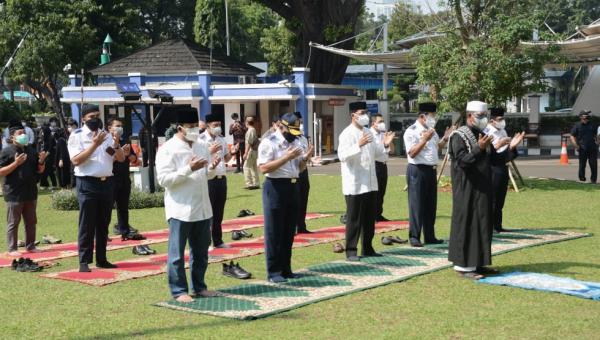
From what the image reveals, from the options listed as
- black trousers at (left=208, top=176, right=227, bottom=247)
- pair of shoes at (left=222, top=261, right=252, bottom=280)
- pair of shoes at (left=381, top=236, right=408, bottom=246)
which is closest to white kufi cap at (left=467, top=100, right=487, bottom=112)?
pair of shoes at (left=381, top=236, right=408, bottom=246)

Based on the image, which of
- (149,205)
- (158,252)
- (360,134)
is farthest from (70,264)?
(149,205)

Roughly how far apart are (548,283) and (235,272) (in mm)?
3600

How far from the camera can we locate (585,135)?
2109cm

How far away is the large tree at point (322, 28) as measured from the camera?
116 ft

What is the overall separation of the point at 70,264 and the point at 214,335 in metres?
4.62

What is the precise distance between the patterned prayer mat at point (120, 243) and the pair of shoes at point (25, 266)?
15.2 inches

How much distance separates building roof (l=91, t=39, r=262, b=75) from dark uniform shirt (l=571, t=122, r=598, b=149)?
18.7 m

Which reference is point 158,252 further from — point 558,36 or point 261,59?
point 261,59

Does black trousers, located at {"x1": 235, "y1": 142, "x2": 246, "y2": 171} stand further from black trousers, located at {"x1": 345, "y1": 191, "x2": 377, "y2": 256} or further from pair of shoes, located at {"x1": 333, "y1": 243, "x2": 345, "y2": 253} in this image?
black trousers, located at {"x1": 345, "y1": 191, "x2": 377, "y2": 256}

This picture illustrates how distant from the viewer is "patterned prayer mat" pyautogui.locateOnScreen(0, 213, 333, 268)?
11.8m

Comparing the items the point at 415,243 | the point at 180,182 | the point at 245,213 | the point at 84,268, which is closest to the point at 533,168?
the point at 245,213

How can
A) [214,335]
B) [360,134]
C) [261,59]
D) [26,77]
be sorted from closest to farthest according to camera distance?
[214,335] < [360,134] < [26,77] < [261,59]

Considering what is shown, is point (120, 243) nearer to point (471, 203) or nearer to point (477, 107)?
point (471, 203)

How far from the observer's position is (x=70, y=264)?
1120 centimetres
